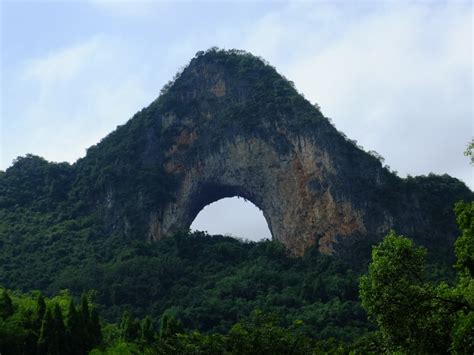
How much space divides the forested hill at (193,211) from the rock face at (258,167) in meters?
0.16

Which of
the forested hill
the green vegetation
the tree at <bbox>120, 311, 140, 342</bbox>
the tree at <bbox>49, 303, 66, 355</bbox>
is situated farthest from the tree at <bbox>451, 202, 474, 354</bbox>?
the forested hill

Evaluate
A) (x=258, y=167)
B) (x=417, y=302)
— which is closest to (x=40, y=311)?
(x=417, y=302)

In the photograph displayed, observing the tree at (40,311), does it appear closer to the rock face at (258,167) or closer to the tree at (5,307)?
the tree at (5,307)

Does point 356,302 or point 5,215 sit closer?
point 356,302

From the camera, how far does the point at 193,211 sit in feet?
233

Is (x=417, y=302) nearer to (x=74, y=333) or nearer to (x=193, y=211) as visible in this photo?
(x=74, y=333)

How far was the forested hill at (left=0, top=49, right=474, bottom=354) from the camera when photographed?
2174 inches

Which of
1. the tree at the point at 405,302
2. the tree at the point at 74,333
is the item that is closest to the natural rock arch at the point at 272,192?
the tree at the point at 74,333

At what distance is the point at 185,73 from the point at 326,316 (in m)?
36.9

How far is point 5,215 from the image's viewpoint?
7331 centimetres

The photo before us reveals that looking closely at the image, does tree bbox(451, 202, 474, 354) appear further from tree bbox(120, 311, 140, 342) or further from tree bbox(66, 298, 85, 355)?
tree bbox(120, 311, 140, 342)

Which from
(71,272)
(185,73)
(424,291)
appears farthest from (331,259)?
(424,291)

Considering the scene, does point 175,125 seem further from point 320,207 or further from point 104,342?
point 104,342

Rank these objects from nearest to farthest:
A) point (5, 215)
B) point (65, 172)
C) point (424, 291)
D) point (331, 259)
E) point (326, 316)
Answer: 1. point (424, 291)
2. point (326, 316)
3. point (331, 259)
4. point (5, 215)
5. point (65, 172)
